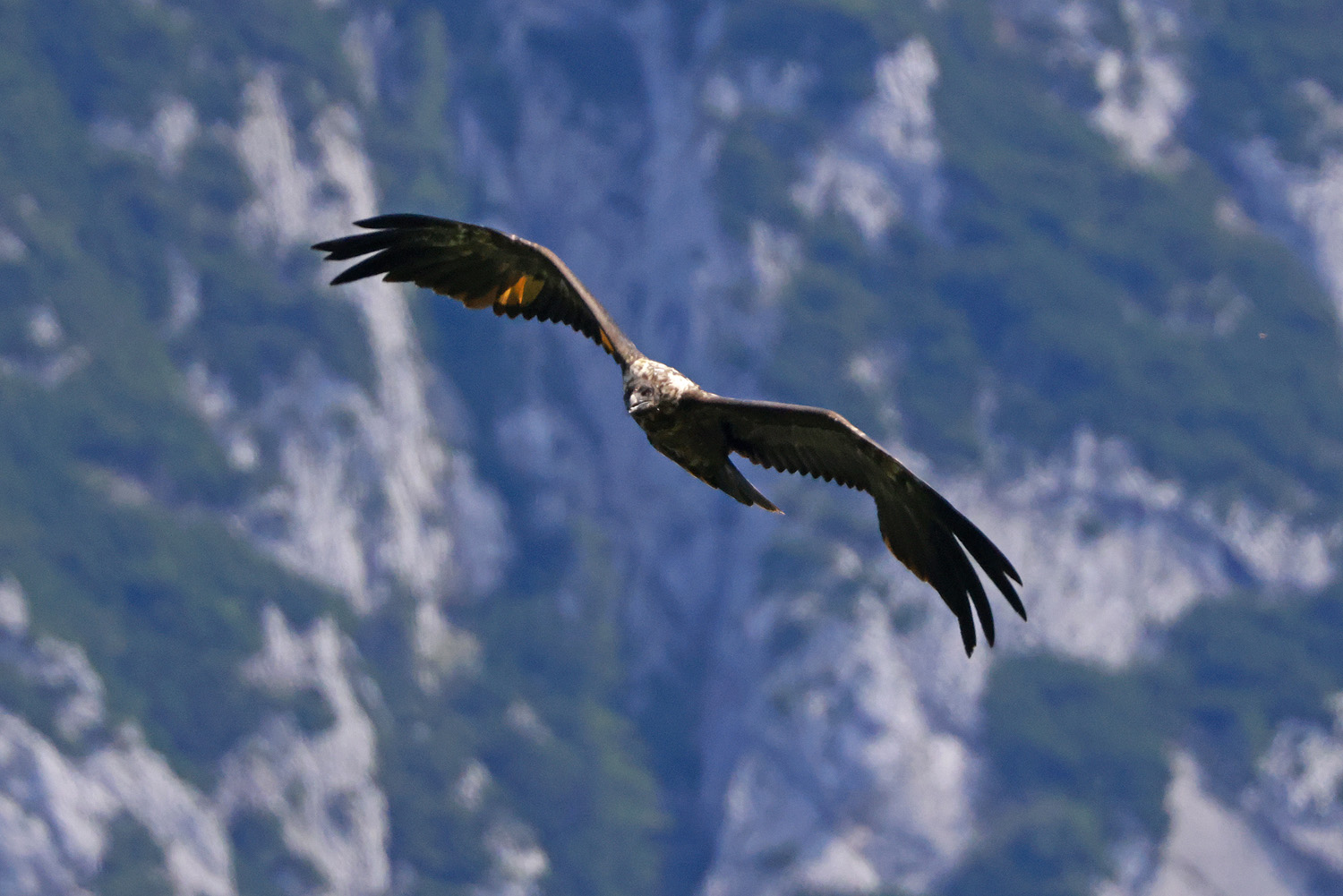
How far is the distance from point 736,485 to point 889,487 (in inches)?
78.5

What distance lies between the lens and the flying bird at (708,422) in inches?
953

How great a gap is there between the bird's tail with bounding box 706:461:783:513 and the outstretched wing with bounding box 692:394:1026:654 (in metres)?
0.49

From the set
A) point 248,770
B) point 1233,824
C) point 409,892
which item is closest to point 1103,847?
point 1233,824

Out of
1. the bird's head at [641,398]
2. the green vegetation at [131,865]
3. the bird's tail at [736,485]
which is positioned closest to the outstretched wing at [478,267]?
the bird's head at [641,398]

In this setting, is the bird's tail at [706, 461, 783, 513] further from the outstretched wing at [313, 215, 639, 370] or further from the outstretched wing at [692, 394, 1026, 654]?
the outstretched wing at [313, 215, 639, 370]

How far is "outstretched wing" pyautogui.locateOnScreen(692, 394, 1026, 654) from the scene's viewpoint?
935 inches

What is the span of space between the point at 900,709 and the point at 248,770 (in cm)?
6604

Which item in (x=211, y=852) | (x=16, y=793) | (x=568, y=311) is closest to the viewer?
(x=568, y=311)

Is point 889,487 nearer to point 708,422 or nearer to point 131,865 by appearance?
point 708,422

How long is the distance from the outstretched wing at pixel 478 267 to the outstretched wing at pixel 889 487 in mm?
3382

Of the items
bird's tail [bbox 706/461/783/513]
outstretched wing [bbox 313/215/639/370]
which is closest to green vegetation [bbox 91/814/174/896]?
outstretched wing [bbox 313/215/639/370]

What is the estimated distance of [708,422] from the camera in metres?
25.4

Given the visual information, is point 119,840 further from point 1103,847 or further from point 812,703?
point 1103,847

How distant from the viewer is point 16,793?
17212 centimetres
